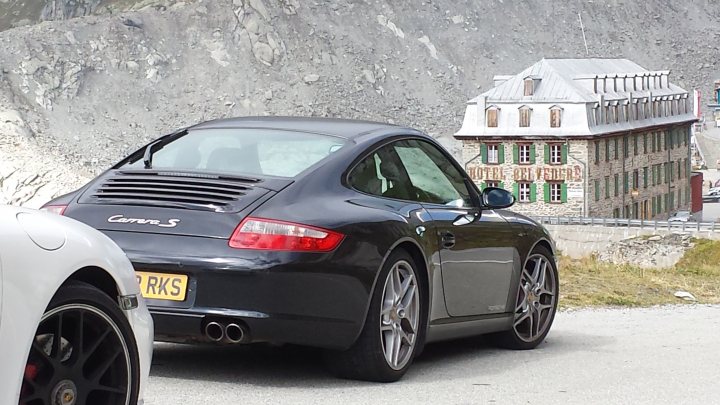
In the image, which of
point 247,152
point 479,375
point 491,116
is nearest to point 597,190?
point 491,116

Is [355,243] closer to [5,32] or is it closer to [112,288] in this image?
[112,288]

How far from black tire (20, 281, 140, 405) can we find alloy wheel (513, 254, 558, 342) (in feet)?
14.7

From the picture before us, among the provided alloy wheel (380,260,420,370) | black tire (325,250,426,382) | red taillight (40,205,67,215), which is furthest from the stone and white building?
black tire (325,250,426,382)

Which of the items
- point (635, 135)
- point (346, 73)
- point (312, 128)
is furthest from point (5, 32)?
point (312, 128)

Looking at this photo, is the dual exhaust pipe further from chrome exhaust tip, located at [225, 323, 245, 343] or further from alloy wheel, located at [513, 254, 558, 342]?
alloy wheel, located at [513, 254, 558, 342]

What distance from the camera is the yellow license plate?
6.91 m

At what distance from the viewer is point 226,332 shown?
694 centimetres

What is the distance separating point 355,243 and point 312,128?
44.8 inches

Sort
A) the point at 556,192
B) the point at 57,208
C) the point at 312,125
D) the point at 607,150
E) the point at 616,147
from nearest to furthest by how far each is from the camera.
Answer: the point at 57,208 < the point at 312,125 < the point at 556,192 < the point at 607,150 < the point at 616,147

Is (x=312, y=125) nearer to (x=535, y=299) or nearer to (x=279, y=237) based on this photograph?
(x=279, y=237)

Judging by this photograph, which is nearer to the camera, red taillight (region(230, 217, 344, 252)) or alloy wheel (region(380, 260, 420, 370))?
red taillight (region(230, 217, 344, 252))

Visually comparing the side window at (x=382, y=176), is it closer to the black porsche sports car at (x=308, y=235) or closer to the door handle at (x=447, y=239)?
the black porsche sports car at (x=308, y=235)

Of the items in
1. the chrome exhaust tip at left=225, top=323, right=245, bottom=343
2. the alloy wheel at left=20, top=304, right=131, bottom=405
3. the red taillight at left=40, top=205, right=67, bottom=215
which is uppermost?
the red taillight at left=40, top=205, right=67, bottom=215

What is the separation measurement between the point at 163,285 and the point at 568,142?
78.3m
